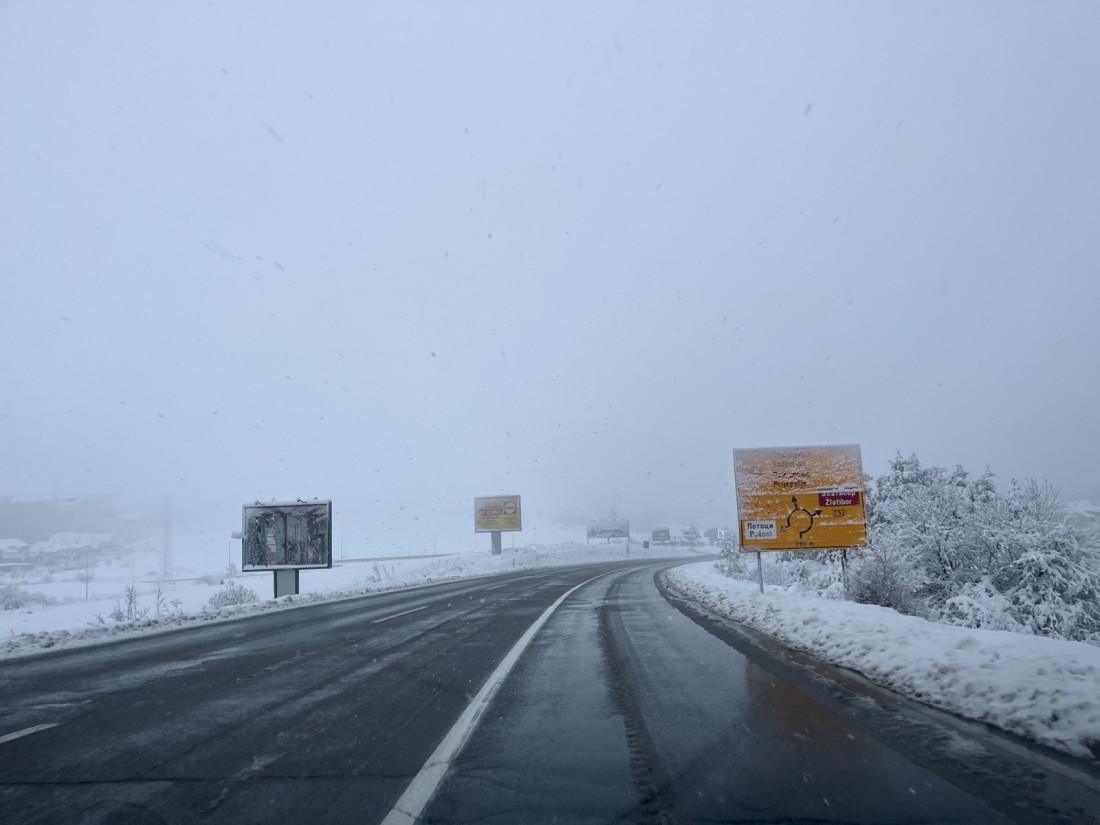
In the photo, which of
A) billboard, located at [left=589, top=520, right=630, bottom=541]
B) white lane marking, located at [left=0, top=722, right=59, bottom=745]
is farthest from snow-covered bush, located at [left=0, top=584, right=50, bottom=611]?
billboard, located at [left=589, top=520, right=630, bottom=541]

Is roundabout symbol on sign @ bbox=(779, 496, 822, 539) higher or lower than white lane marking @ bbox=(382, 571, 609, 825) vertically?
higher

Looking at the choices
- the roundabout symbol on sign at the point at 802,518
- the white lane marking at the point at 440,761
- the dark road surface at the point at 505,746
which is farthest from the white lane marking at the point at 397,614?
the roundabout symbol on sign at the point at 802,518

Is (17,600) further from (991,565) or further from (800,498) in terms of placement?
(991,565)

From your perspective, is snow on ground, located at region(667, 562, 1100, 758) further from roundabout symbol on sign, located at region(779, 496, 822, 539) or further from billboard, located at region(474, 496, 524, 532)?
billboard, located at region(474, 496, 524, 532)

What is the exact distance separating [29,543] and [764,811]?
91.8 m

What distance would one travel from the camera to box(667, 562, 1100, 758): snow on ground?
4.75 m

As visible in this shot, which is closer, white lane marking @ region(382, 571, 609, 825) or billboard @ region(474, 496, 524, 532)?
white lane marking @ region(382, 571, 609, 825)

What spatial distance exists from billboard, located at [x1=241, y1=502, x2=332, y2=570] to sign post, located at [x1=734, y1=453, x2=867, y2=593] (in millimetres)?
16731

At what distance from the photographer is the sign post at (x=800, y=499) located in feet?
51.9

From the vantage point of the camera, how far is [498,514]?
6762 cm

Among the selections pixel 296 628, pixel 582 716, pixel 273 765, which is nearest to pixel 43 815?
pixel 273 765

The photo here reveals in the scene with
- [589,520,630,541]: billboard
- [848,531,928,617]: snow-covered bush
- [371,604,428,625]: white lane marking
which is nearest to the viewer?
[371,604,428,625]: white lane marking

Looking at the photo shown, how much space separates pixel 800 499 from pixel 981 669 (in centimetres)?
1039

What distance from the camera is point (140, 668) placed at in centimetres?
879
